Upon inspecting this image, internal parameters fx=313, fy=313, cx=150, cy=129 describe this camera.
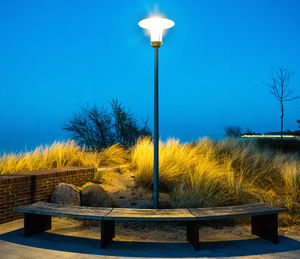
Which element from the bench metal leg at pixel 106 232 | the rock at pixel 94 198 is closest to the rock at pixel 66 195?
the rock at pixel 94 198

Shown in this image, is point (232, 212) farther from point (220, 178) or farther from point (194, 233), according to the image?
point (220, 178)

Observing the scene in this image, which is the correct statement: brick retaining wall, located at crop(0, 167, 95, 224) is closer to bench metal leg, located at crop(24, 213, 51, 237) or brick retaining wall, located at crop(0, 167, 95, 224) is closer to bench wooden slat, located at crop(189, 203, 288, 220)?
bench metal leg, located at crop(24, 213, 51, 237)

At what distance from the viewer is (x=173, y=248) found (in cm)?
426

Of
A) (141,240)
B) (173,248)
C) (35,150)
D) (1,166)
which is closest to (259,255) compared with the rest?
(173,248)

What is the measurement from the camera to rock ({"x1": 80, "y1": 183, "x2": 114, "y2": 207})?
20.1ft

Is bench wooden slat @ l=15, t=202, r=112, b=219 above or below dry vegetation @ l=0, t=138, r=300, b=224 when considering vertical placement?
below

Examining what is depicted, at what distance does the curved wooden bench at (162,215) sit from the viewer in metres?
4.16

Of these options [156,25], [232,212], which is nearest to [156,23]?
[156,25]

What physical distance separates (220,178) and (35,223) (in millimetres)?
3835

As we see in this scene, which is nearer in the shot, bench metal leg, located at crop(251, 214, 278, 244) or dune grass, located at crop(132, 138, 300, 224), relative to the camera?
bench metal leg, located at crop(251, 214, 278, 244)

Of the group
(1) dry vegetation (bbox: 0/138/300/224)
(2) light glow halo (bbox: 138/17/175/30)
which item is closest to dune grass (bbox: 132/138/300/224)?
(1) dry vegetation (bbox: 0/138/300/224)

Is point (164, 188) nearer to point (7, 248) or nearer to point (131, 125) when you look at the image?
point (7, 248)

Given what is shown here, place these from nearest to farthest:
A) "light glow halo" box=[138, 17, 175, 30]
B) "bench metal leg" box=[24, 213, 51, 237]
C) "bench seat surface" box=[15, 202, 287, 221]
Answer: "bench seat surface" box=[15, 202, 287, 221], "bench metal leg" box=[24, 213, 51, 237], "light glow halo" box=[138, 17, 175, 30]

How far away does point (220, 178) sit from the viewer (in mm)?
6762
